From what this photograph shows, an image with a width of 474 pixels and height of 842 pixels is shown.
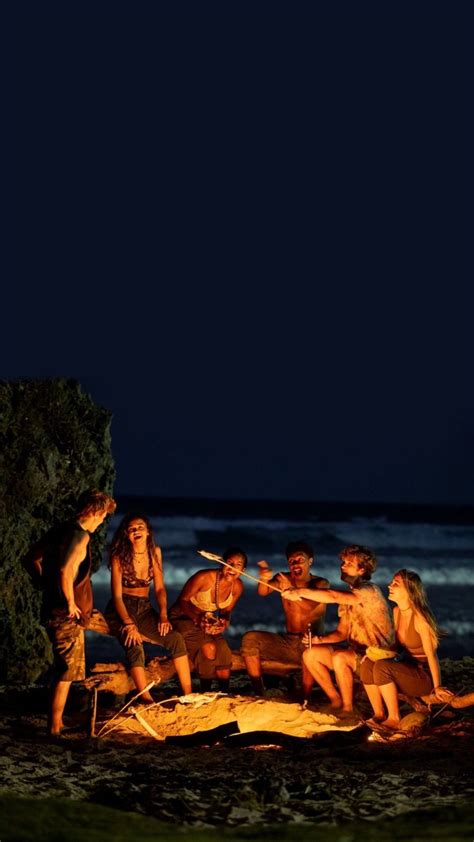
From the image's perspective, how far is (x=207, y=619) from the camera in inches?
355

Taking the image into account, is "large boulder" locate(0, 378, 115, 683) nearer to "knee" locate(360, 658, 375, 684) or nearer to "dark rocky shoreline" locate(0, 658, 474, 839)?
"dark rocky shoreline" locate(0, 658, 474, 839)

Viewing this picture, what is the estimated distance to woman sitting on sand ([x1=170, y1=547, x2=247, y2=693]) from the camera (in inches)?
355

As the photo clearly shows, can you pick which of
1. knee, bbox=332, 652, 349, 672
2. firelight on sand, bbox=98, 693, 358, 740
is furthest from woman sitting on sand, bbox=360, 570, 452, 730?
firelight on sand, bbox=98, 693, 358, 740

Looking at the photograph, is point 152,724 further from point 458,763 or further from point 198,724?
point 458,763

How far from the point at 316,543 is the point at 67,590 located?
3680 centimetres

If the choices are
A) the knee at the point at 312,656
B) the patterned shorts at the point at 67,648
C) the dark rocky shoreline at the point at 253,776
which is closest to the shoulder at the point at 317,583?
the knee at the point at 312,656

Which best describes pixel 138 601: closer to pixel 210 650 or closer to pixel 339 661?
pixel 210 650

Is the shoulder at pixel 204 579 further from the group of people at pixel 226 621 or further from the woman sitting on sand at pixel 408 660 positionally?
the woman sitting on sand at pixel 408 660

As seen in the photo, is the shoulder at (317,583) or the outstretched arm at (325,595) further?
the shoulder at (317,583)

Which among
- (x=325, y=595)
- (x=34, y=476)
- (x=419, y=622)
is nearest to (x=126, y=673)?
(x=325, y=595)

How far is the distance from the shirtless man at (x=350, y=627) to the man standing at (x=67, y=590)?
1709 millimetres

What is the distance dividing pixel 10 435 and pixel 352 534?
1624 inches

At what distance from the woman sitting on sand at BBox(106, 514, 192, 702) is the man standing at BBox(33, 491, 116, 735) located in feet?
1.61

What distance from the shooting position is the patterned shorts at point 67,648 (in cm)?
773
